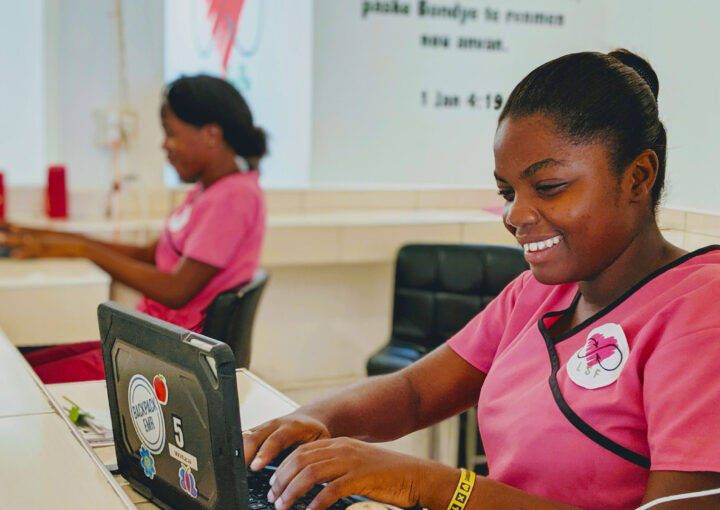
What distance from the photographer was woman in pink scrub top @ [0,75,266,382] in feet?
7.94

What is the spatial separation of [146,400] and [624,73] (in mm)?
703

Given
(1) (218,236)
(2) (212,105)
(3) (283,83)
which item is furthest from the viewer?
(3) (283,83)

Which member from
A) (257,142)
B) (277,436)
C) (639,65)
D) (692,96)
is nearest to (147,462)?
(277,436)

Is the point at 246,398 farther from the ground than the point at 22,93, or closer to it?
closer to it

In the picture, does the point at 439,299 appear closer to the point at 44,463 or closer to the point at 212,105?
the point at 212,105

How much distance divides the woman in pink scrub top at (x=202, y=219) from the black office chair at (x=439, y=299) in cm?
55

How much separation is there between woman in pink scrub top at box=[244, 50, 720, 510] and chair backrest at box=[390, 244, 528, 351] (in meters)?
1.45

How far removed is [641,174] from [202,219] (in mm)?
1576

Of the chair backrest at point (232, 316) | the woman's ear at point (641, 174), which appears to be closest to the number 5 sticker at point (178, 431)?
the woman's ear at point (641, 174)

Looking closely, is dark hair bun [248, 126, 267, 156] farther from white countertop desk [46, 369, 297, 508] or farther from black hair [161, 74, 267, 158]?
white countertop desk [46, 369, 297, 508]

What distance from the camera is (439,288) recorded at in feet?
9.33

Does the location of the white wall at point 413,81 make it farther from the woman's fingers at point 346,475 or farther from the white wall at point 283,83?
the woman's fingers at point 346,475

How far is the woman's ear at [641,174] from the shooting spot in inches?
43.0

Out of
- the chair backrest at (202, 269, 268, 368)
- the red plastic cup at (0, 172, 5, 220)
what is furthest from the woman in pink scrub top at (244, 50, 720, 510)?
the red plastic cup at (0, 172, 5, 220)
